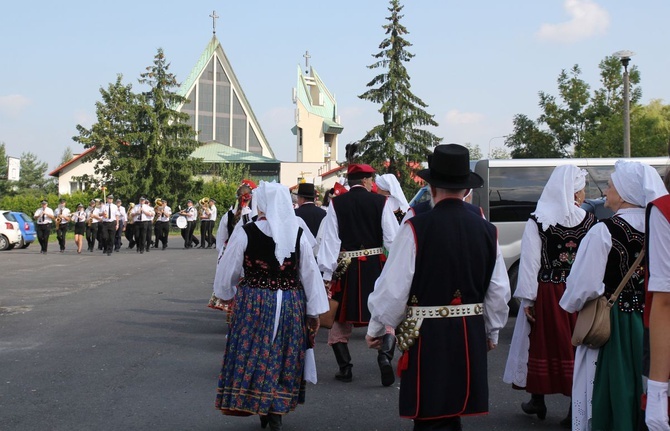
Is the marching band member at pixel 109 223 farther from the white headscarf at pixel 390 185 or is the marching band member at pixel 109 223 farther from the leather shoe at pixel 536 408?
the leather shoe at pixel 536 408

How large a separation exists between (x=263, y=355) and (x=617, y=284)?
2404 mm

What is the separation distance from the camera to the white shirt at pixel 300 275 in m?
5.74

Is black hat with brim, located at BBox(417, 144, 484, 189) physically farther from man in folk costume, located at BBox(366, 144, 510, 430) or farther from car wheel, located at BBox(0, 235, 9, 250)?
car wheel, located at BBox(0, 235, 9, 250)

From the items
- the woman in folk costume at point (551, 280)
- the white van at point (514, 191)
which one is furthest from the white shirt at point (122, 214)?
the woman in folk costume at point (551, 280)

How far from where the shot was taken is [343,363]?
24.9 feet

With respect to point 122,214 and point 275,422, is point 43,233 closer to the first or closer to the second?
point 122,214

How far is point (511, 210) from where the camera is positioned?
11.4 m

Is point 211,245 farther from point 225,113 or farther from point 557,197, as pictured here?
point 225,113

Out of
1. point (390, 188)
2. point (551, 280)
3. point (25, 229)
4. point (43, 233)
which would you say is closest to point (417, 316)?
point (551, 280)

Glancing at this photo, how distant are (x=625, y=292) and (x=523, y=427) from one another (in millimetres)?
1796

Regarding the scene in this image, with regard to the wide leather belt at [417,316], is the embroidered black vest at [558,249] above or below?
above

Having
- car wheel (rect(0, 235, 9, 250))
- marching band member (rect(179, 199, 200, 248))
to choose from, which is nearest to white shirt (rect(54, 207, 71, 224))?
car wheel (rect(0, 235, 9, 250))

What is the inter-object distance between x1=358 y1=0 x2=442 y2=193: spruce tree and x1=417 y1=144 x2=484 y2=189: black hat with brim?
150 feet

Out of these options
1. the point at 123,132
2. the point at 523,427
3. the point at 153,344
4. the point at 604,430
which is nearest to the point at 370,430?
the point at 523,427
